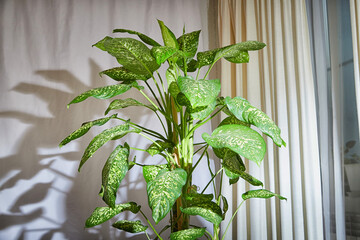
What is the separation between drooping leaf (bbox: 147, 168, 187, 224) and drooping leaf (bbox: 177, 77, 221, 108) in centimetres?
26

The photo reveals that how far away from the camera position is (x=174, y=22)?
2.57m

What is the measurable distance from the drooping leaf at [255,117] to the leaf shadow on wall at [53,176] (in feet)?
4.03

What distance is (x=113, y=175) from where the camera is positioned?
127 centimetres

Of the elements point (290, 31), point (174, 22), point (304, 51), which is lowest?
point (304, 51)

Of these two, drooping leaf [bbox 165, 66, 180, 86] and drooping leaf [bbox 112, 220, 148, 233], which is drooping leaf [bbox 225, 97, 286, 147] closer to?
drooping leaf [bbox 165, 66, 180, 86]

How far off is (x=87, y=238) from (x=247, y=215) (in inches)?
38.6

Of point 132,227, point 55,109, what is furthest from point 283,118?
point 55,109

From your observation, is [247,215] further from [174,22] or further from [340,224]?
[174,22]

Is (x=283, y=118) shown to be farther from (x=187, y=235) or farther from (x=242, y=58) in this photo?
(x=187, y=235)

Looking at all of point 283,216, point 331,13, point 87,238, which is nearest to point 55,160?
point 87,238

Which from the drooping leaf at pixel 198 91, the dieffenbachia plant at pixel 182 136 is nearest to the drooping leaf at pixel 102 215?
the dieffenbachia plant at pixel 182 136

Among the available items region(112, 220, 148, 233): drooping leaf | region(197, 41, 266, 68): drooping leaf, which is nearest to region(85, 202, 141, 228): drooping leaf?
region(112, 220, 148, 233): drooping leaf

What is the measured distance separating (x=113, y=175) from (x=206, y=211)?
1.16 ft

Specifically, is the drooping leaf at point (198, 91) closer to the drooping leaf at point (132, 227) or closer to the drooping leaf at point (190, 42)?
the drooping leaf at point (190, 42)
